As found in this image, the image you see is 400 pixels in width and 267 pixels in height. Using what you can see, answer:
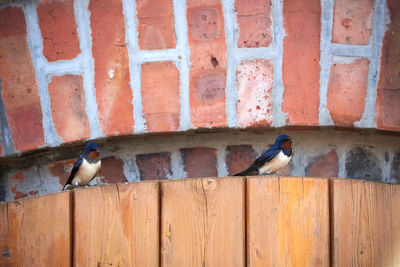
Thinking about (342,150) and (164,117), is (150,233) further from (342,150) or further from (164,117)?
(342,150)

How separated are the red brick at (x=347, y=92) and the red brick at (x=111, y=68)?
564mm

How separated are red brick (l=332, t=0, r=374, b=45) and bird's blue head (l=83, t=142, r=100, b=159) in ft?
2.40

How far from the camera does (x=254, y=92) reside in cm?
194

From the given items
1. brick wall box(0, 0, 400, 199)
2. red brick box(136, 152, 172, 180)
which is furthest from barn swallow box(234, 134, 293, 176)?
red brick box(136, 152, 172, 180)

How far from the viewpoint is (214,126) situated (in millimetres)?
1920

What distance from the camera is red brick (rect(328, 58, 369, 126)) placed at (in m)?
1.92

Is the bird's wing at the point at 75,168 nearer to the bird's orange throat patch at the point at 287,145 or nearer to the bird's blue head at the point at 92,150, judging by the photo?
the bird's blue head at the point at 92,150

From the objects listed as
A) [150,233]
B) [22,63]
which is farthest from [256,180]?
[22,63]

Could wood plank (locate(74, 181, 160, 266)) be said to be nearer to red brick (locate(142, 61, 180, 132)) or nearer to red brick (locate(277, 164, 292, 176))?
red brick (locate(142, 61, 180, 132))

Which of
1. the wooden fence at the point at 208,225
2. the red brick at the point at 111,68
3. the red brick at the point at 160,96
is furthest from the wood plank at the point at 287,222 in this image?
the red brick at the point at 111,68

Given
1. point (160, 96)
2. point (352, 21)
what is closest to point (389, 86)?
point (352, 21)

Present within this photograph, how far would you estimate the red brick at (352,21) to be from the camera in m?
1.95

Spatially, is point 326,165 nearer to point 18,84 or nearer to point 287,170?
point 287,170

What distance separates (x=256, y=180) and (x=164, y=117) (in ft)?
1.07
